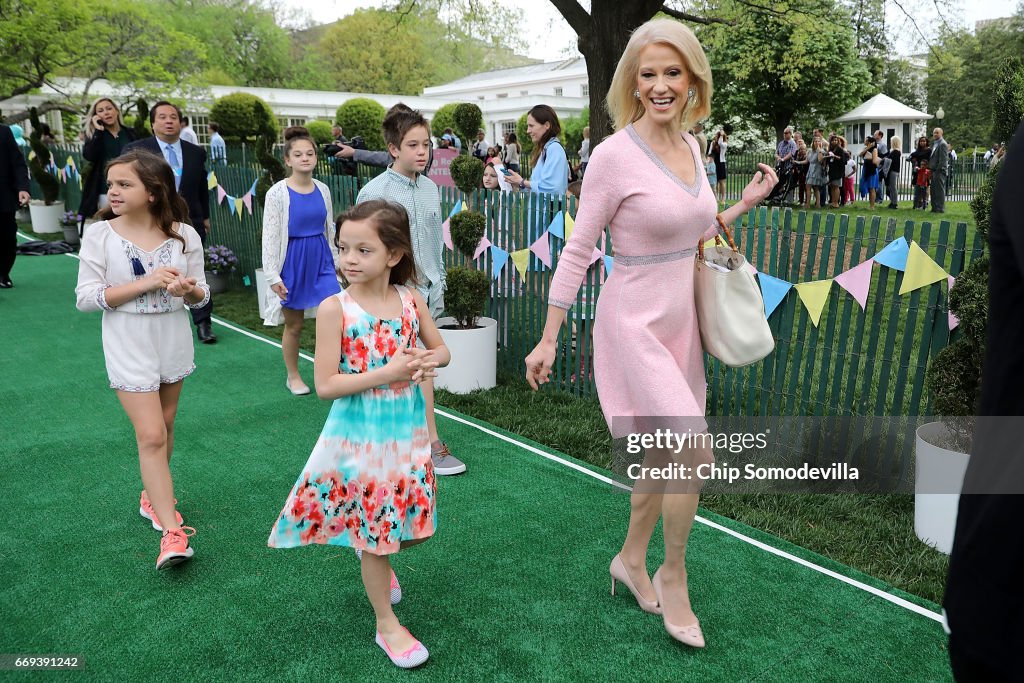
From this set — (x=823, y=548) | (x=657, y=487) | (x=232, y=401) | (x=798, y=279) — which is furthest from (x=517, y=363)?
(x=657, y=487)

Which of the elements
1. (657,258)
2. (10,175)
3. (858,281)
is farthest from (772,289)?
(10,175)

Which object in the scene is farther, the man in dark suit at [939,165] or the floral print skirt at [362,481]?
the man in dark suit at [939,165]

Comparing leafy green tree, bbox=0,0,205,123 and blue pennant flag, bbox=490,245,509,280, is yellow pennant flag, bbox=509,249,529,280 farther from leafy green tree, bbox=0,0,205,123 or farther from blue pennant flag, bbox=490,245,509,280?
leafy green tree, bbox=0,0,205,123

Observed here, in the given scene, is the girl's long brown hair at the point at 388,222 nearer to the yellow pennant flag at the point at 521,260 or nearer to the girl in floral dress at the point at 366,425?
the girl in floral dress at the point at 366,425

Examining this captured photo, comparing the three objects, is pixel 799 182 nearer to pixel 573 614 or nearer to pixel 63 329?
pixel 63 329

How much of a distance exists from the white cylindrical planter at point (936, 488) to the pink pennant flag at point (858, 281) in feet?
2.63

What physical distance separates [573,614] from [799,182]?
1988cm

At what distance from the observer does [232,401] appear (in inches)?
236

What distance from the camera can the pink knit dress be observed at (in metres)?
2.73

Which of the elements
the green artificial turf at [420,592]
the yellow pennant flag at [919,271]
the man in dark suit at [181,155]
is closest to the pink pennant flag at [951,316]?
the yellow pennant flag at [919,271]

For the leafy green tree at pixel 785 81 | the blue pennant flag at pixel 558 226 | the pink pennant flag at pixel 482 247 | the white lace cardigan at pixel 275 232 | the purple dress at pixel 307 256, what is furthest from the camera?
the leafy green tree at pixel 785 81

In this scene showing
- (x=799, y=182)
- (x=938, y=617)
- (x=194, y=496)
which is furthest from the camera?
(x=799, y=182)

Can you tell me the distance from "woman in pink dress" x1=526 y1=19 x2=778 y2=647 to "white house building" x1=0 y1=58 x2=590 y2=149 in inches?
1126

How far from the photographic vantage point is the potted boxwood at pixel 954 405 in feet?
12.0
